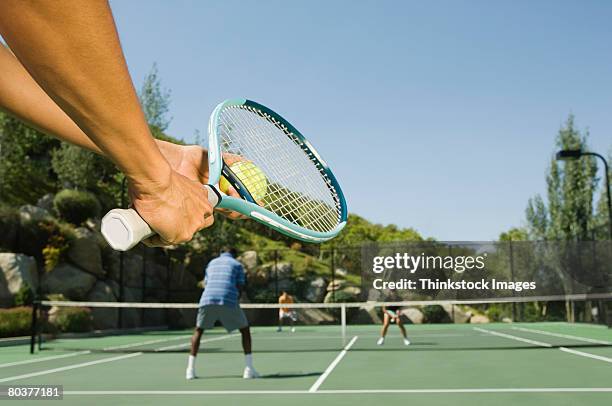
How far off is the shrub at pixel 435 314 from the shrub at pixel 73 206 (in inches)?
533

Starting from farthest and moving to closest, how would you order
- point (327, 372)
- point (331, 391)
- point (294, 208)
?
point (327, 372), point (331, 391), point (294, 208)

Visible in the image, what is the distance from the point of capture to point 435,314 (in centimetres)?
2748

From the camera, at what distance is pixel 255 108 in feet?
7.90

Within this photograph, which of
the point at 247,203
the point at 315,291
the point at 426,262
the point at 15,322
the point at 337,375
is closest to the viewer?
the point at 247,203

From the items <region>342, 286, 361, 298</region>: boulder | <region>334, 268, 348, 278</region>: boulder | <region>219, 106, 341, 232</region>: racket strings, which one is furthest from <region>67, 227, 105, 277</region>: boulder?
<region>219, 106, 341, 232</region>: racket strings

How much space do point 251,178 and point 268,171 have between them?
1.24ft

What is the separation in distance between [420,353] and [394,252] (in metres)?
14.0

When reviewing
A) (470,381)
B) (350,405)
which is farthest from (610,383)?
(350,405)

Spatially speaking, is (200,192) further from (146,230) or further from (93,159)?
(93,159)

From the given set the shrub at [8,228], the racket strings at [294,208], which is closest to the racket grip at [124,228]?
the racket strings at [294,208]

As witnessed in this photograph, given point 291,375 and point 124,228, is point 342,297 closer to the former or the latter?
point 291,375

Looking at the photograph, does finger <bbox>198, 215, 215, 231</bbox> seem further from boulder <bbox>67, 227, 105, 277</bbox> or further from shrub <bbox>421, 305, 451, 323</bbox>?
shrub <bbox>421, 305, 451, 323</bbox>

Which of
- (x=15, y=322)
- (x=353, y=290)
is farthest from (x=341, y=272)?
(x=15, y=322)

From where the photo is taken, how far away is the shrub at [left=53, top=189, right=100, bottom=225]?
22.4 metres
